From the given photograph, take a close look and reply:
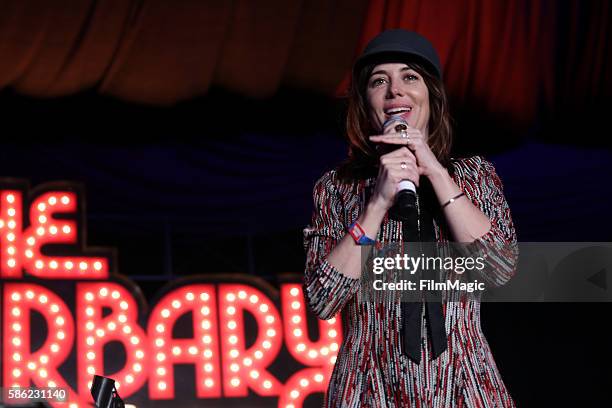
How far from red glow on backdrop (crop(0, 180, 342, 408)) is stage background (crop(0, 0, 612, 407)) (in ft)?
0.89

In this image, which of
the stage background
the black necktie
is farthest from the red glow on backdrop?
the black necktie

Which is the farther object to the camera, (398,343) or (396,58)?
(396,58)

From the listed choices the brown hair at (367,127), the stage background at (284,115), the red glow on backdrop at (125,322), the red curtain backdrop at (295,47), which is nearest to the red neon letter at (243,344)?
the red glow on backdrop at (125,322)

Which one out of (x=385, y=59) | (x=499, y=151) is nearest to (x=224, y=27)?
(x=499, y=151)

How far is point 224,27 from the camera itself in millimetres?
4586

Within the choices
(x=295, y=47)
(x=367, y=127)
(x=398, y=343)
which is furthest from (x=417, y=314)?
(x=295, y=47)

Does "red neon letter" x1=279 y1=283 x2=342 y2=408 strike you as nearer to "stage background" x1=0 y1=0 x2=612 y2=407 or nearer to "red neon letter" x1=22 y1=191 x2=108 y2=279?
"stage background" x1=0 y1=0 x2=612 y2=407

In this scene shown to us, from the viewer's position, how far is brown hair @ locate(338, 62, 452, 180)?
57.0 inches

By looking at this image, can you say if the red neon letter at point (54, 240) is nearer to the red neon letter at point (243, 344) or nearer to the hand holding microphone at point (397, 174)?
the red neon letter at point (243, 344)

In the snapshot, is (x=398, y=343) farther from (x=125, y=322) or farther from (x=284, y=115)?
(x=284, y=115)

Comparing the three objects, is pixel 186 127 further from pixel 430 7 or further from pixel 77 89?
pixel 430 7

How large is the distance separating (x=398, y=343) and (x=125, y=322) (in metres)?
3.30

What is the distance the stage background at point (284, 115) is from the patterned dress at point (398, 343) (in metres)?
3.27

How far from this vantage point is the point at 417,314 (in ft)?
4.22
